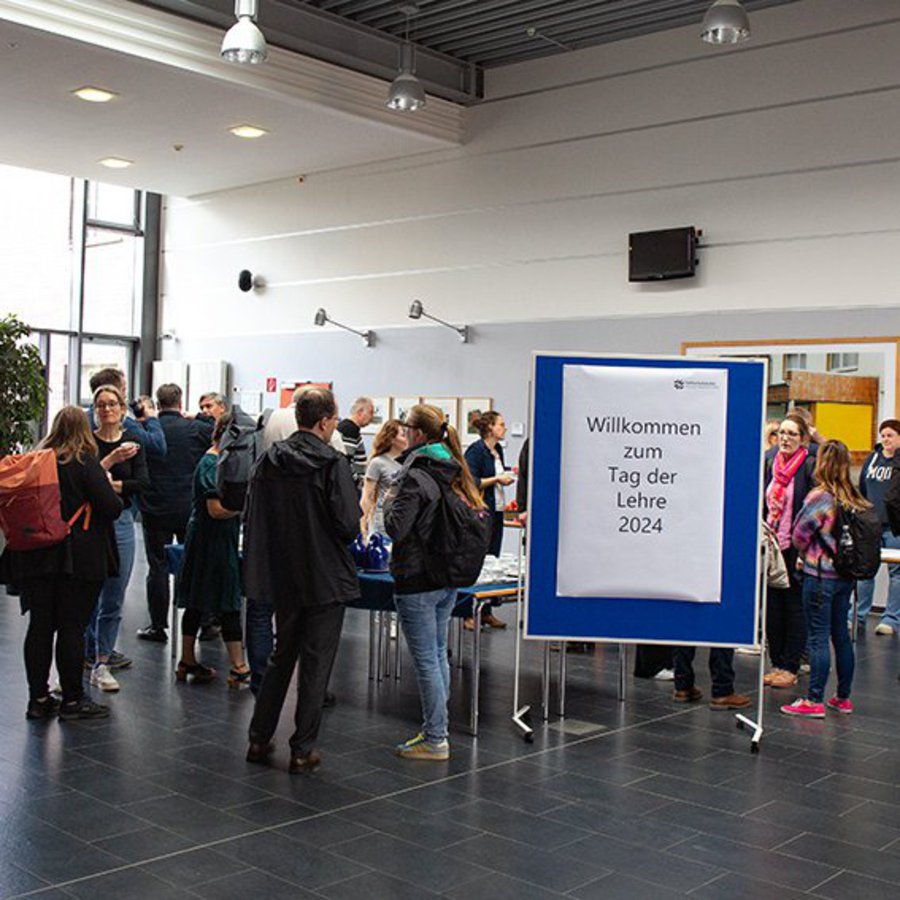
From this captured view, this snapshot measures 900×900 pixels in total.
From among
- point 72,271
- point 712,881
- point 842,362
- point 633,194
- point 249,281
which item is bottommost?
point 712,881

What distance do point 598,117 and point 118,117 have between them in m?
4.38

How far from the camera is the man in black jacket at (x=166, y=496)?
726 cm

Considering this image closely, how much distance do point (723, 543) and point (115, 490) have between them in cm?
290

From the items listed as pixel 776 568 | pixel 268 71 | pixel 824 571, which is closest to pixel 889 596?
pixel 776 568

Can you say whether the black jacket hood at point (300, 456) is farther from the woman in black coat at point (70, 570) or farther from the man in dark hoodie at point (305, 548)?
the woman in black coat at point (70, 570)

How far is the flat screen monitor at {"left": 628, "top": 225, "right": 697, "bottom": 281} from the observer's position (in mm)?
10172

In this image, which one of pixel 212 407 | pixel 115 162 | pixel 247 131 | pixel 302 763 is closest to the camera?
pixel 302 763

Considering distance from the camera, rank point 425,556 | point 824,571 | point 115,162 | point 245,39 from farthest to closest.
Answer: point 115,162 → point 245,39 → point 824,571 → point 425,556

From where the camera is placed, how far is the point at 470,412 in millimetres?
11906

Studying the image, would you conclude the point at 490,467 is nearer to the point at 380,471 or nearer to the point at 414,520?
the point at 380,471

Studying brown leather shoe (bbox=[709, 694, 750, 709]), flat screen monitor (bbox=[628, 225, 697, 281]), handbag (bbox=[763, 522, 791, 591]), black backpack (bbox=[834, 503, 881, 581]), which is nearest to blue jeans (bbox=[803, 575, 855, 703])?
black backpack (bbox=[834, 503, 881, 581])

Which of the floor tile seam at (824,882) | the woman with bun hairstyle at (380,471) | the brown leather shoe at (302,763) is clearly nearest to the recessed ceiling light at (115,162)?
the woman with bun hairstyle at (380,471)

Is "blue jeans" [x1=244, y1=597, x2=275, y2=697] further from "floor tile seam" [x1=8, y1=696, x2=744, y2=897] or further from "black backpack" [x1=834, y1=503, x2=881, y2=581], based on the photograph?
"black backpack" [x1=834, y1=503, x2=881, y2=581]

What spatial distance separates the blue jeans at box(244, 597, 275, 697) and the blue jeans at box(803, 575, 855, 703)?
104 inches
